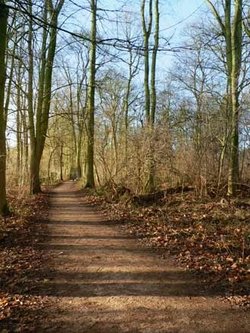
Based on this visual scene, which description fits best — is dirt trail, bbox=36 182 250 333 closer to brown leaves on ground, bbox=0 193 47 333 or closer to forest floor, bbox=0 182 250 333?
forest floor, bbox=0 182 250 333

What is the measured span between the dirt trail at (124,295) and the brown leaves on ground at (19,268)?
0.24 meters

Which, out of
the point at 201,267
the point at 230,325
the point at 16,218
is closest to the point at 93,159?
the point at 16,218

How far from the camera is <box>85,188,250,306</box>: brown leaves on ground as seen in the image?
5957mm

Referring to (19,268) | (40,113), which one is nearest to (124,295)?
(19,268)

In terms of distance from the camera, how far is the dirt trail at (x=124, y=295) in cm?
434

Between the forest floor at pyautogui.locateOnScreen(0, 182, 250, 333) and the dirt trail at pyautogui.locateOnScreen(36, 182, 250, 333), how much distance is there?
11 mm

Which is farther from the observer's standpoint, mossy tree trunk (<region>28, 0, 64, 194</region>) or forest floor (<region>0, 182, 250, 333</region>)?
mossy tree trunk (<region>28, 0, 64, 194</region>)

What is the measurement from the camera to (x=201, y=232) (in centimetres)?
866

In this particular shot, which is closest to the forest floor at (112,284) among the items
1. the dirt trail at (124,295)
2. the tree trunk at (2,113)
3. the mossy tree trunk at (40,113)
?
the dirt trail at (124,295)

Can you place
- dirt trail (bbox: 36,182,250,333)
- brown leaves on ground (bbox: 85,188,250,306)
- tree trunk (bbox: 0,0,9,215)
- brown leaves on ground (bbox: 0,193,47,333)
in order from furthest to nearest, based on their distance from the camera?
1. tree trunk (bbox: 0,0,9,215)
2. brown leaves on ground (bbox: 85,188,250,306)
3. brown leaves on ground (bbox: 0,193,47,333)
4. dirt trail (bbox: 36,182,250,333)

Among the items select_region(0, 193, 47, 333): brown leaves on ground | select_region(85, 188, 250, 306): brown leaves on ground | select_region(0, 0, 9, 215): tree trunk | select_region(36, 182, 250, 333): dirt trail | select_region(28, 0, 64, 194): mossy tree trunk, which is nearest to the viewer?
select_region(36, 182, 250, 333): dirt trail

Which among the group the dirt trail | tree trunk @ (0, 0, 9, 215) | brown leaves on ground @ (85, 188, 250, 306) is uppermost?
tree trunk @ (0, 0, 9, 215)

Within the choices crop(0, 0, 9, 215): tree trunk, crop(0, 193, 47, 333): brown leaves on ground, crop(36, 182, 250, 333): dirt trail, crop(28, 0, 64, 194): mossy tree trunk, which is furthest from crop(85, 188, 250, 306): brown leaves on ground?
crop(28, 0, 64, 194): mossy tree trunk

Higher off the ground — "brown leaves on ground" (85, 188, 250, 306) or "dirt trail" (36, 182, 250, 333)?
"brown leaves on ground" (85, 188, 250, 306)
